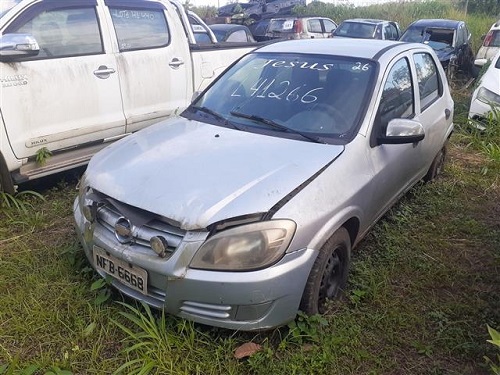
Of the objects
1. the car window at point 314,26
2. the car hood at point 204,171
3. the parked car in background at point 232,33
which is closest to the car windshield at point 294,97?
the car hood at point 204,171

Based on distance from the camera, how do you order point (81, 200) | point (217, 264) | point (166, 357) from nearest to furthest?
1. point (217, 264)
2. point (166, 357)
3. point (81, 200)

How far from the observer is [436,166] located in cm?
498

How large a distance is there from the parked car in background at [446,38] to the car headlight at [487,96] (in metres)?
4.88

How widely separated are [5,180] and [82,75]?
1.15 m

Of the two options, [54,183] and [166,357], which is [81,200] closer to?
[166,357]

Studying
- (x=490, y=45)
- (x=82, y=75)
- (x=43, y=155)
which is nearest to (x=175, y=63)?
(x=82, y=75)

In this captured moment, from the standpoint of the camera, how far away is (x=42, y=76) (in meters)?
3.97

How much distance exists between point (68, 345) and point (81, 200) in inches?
33.5

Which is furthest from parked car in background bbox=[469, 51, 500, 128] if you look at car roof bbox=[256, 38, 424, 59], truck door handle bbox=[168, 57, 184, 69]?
truck door handle bbox=[168, 57, 184, 69]

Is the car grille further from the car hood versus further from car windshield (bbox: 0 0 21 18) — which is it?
car windshield (bbox: 0 0 21 18)

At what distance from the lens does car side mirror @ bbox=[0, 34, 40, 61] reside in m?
3.61

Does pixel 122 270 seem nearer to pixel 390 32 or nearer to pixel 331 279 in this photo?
pixel 331 279

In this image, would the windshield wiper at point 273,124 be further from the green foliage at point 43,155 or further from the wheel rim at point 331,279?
the green foliage at point 43,155

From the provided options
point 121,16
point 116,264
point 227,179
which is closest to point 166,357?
point 116,264
